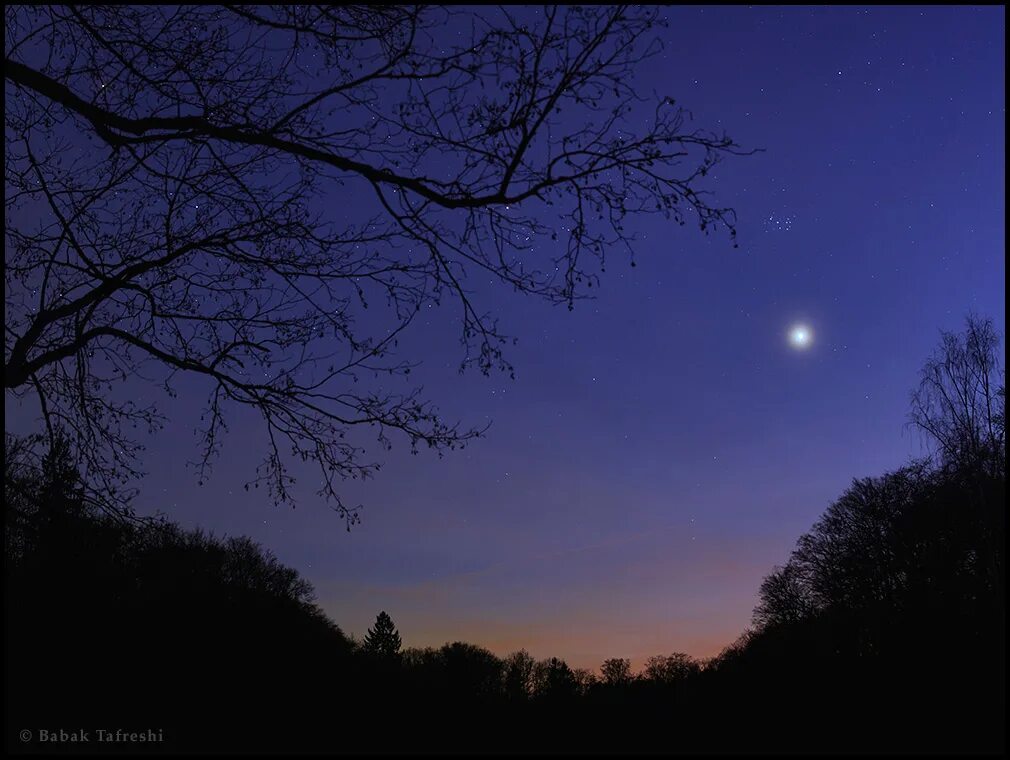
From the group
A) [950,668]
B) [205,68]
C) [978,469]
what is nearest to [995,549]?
[978,469]

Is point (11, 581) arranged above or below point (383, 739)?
above

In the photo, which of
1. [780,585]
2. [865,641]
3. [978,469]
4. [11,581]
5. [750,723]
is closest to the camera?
[750,723]

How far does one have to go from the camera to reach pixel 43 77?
5285 millimetres

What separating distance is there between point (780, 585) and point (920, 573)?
10861 mm

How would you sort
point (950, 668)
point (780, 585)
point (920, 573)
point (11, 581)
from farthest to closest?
point (780, 585)
point (920, 573)
point (11, 581)
point (950, 668)

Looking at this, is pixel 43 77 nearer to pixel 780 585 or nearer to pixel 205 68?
pixel 205 68

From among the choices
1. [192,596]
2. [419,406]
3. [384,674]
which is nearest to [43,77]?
[419,406]

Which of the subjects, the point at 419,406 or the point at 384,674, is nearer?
the point at 384,674

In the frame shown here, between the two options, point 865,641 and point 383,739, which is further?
point 865,641

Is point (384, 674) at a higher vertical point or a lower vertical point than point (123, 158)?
lower

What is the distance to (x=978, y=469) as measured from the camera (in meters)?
21.5

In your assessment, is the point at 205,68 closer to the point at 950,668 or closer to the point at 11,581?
the point at 11,581

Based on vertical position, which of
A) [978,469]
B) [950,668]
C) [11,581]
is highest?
[978,469]

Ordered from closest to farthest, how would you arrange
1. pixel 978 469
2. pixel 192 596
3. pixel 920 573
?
pixel 192 596 → pixel 978 469 → pixel 920 573
